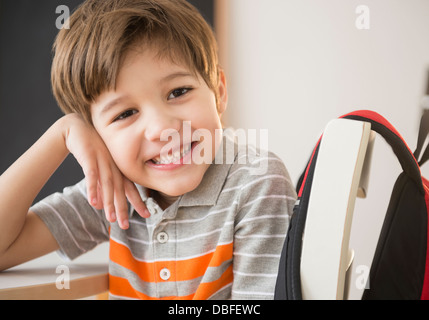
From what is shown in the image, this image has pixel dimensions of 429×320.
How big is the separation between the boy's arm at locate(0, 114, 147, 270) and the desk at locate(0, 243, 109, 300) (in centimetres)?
4

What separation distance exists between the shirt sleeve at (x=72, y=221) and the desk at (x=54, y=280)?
0.11ft

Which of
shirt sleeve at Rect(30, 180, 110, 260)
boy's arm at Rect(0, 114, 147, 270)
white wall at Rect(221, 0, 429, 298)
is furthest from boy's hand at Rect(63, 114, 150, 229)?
white wall at Rect(221, 0, 429, 298)

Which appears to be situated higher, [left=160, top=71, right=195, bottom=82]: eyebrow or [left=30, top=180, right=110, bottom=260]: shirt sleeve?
[left=160, top=71, right=195, bottom=82]: eyebrow

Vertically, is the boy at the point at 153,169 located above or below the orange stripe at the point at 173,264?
above

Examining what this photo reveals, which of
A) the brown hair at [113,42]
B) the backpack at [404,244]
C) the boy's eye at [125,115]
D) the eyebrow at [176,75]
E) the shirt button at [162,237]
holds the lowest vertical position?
the shirt button at [162,237]

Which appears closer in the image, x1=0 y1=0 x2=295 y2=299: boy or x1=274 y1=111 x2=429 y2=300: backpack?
x1=274 y1=111 x2=429 y2=300: backpack

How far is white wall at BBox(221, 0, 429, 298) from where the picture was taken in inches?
51.9

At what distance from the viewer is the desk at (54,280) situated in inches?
23.5

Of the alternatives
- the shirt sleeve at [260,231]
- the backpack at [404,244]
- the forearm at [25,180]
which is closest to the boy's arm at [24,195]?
the forearm at [25,180]

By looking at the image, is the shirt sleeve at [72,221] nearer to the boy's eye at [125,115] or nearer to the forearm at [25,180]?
the forearm at [25,180]

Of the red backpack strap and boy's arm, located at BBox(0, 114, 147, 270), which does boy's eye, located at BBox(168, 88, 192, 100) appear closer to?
boy's arm, located at BBox(0, 114, 147, 270)
